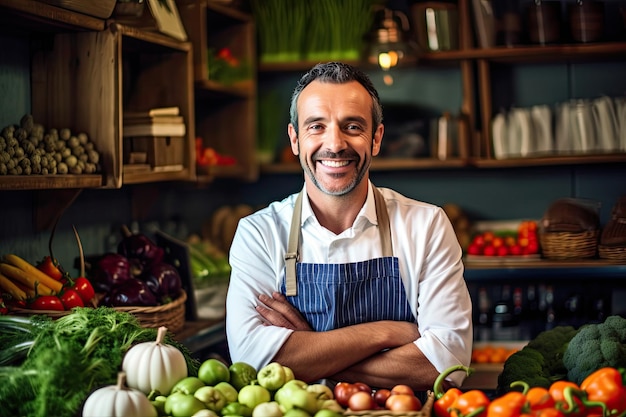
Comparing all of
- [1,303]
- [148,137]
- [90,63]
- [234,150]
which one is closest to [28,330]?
[1,303]

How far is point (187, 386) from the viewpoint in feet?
6.75

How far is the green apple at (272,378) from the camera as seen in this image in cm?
210

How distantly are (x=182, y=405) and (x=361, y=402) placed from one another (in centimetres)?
39

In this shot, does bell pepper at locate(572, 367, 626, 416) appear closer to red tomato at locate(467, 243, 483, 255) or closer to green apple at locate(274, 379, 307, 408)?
green apple at locate(274, 379, 307, 408)

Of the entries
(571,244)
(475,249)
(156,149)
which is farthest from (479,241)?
(156,149)

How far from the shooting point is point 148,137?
391cm

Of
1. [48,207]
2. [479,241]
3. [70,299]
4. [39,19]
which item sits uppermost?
[39,19]

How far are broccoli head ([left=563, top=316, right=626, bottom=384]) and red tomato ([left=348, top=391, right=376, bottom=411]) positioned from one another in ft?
2.70

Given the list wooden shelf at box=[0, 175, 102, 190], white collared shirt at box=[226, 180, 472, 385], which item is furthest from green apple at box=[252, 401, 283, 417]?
wooden shelf at box=[0, 175, 102, 190]

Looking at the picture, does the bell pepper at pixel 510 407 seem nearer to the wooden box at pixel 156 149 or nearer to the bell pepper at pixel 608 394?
the bell pepper at pixel 608 394

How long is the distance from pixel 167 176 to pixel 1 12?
1244 mm

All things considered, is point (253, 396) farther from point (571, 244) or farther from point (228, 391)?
point (571, 244)

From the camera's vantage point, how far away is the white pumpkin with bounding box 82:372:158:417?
6.23 feet

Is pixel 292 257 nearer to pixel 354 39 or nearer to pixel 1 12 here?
pixel 1 12
